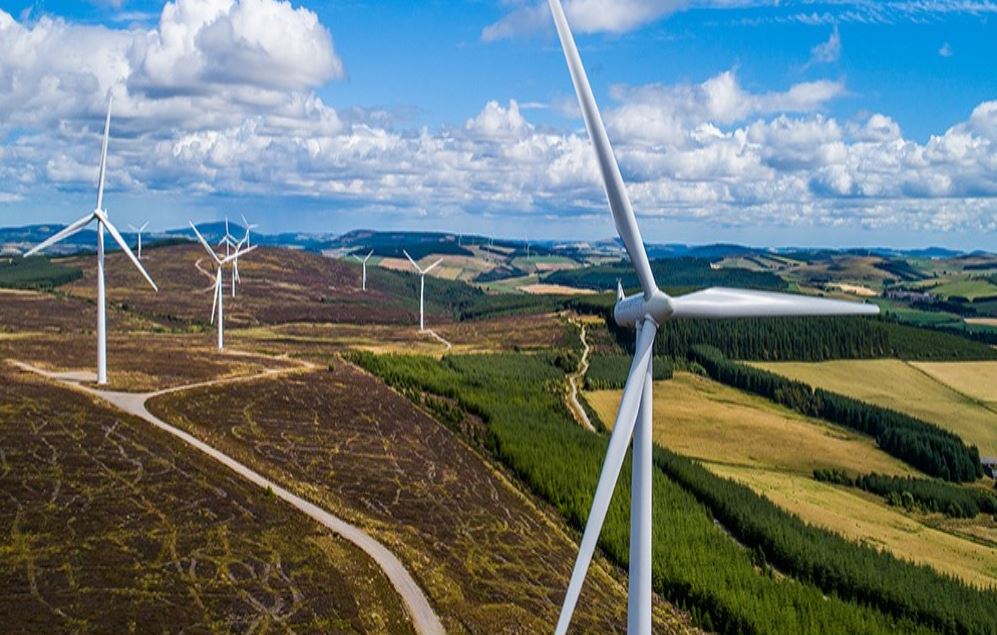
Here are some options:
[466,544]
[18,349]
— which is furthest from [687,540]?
[18,349]

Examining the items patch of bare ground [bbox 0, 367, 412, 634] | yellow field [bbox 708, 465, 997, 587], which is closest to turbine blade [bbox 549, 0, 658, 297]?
patch of bare ground [bbox 0, 367, 412, 634]

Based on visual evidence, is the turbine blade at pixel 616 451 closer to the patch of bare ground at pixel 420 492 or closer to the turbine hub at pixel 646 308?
the turbine hub at pixel 646 308

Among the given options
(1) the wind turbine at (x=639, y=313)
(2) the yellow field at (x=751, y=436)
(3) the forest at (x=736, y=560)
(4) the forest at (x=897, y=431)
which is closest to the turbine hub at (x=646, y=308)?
(1) the wind turbine at (x=639, y=313)

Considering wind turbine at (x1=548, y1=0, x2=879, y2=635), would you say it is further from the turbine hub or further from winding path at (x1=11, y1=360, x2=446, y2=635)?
winding path at (x1=11, y1=360, x2=446, y2=635)

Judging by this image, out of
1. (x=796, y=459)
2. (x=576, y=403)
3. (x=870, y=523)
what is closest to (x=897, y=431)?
(x=796, y=459)

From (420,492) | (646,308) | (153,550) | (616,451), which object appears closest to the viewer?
(616,451)

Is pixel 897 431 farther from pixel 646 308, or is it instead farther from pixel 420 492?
pixel 646 308
